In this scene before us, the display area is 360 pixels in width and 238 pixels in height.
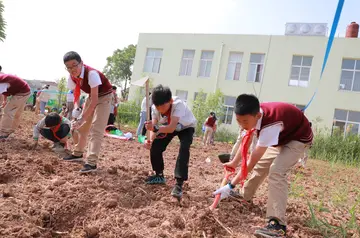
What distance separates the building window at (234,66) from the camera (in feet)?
54.5

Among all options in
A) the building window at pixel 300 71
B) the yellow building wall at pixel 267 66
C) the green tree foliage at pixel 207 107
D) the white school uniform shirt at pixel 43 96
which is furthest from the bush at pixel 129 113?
the building window at pixel 300 71

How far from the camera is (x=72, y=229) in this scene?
239 cm

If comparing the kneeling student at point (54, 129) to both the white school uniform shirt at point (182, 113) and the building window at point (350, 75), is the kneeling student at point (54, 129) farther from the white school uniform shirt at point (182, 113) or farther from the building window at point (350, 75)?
the building window at point (350, 75)

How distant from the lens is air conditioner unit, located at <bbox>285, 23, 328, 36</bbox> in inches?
610

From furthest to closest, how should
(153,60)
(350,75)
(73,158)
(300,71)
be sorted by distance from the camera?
(153,60)
(300,71)
(350,75)
(73,158)

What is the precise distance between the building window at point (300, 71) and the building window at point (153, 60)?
771cm

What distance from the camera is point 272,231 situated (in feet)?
7.89

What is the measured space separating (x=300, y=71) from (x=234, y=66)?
11.2ft

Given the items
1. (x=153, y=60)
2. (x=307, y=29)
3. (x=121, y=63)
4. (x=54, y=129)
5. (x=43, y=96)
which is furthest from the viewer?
(x=121, y=63)

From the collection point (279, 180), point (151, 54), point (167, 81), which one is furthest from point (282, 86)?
point (279, 180)

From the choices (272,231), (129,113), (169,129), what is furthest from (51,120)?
(129,113)

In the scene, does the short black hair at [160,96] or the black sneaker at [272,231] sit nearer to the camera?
the black sneaker at [272,231]

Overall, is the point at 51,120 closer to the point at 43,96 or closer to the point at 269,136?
the point at 269,136

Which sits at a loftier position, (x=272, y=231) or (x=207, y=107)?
(x=207, y=107)
